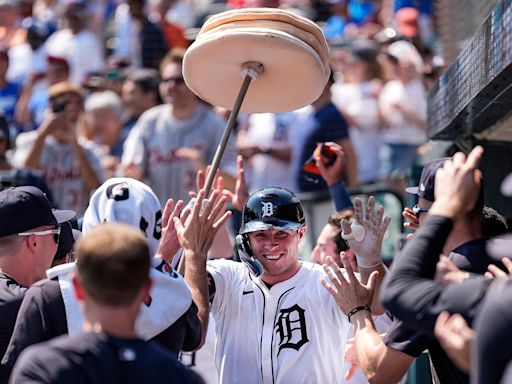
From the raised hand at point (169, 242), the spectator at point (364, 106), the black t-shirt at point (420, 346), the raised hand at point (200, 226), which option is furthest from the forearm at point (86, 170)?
the black t-shirt at point (420, 346)

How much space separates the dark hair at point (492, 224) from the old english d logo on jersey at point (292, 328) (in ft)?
2.94

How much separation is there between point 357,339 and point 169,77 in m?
5.10

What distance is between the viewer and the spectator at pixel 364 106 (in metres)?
10.7

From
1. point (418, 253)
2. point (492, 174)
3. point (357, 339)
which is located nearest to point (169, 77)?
point (492, 174)

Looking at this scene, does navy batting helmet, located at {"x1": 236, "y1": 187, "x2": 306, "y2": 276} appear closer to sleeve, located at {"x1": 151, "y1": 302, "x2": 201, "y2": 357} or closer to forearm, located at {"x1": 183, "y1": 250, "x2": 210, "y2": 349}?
forearm, located at {"x1": 183, "y1": 250, "x2": 210, "y2": 349}

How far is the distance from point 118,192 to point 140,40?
8.20 m

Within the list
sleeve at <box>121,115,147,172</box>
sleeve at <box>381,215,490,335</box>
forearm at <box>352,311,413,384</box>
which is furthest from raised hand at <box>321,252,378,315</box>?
sleeve at <box>121,115,147,172</box>

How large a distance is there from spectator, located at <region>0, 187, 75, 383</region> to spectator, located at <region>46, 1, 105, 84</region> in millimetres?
8486

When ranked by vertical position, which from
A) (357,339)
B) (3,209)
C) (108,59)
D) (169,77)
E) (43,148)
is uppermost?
(3,209)

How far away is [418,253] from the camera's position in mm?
3432

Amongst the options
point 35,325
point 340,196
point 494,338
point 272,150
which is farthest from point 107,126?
point 494,338

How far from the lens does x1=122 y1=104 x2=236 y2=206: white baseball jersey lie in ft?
29.5

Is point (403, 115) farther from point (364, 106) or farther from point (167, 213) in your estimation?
point (167, 213)

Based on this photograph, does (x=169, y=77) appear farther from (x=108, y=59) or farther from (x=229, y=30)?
(x=108, y=59)
